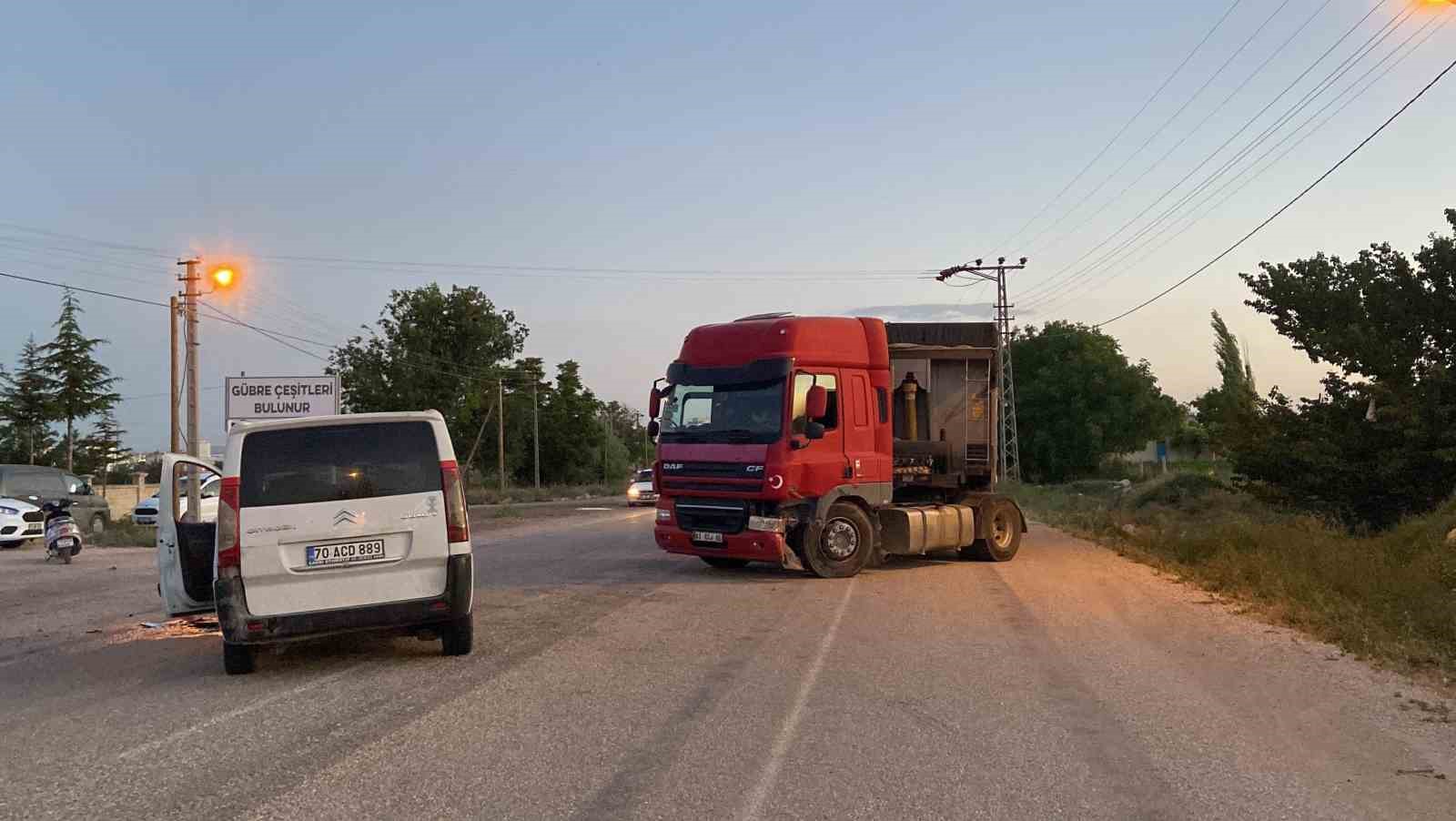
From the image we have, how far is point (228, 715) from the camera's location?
712cm

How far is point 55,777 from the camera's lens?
5730mm

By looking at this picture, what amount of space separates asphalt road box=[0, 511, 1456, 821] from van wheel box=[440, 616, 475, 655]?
0.46 feet

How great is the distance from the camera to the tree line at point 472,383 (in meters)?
68.5

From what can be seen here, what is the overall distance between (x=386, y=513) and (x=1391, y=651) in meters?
8.07

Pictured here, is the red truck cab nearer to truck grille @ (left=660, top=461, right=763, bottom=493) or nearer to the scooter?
truck grille @ (left=660, top=461, right=763, bottom=493)

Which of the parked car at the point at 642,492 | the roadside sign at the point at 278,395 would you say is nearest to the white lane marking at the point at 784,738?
the roadside sign at the point at 278,395

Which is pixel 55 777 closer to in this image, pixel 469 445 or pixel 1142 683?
pixel 1142 683

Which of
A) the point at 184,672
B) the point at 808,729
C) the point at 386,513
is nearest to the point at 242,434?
the point at 386,513

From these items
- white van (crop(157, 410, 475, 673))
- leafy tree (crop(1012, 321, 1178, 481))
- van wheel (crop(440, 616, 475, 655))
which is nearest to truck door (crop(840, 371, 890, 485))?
van wheel (crop(440, 616, 475, 655))

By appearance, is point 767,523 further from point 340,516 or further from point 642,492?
point 642,492

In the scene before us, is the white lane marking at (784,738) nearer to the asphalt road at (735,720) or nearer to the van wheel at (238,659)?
the asphalt road at (735,720)

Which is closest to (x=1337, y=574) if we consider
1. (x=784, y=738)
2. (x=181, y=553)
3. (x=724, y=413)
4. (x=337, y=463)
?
(x=724, y=413)

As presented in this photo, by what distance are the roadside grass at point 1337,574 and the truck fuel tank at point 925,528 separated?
2.89 metres

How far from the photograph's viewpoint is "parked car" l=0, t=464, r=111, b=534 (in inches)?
1043
